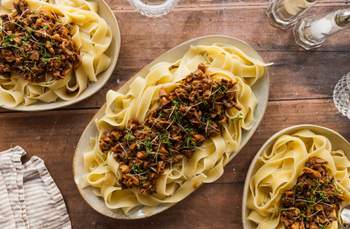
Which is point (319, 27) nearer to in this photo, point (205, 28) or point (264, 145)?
point (205, 28)

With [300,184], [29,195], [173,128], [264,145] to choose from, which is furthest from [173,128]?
[29,195]

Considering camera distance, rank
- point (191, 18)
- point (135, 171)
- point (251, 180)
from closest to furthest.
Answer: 1. point (135, 171)
2. point (251, 180)
3. point (191, 18)

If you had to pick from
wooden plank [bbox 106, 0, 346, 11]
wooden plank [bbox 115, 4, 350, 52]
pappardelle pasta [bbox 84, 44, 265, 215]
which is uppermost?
wooden plank [bbox 106, 0, 346, 11]

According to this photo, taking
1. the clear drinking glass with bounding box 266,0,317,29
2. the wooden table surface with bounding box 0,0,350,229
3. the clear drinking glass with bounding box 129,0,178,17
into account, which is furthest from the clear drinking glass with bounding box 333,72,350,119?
the clear drinking glass with bounding box 129,0,178,17

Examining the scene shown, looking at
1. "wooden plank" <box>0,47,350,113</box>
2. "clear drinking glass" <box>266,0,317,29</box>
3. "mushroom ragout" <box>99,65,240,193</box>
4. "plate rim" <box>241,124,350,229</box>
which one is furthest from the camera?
Answer: "wooden plank" <box>0,47,350,113</box>

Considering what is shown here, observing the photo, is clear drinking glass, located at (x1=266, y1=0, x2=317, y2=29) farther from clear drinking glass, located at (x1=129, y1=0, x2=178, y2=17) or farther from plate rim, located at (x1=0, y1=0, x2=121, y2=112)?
plate rim, located at (x1=0, y1=0, x2=121, y2=112)

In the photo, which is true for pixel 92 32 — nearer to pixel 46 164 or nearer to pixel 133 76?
pixel 133 76

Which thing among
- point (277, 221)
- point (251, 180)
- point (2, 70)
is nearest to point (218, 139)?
point (251, 180)
